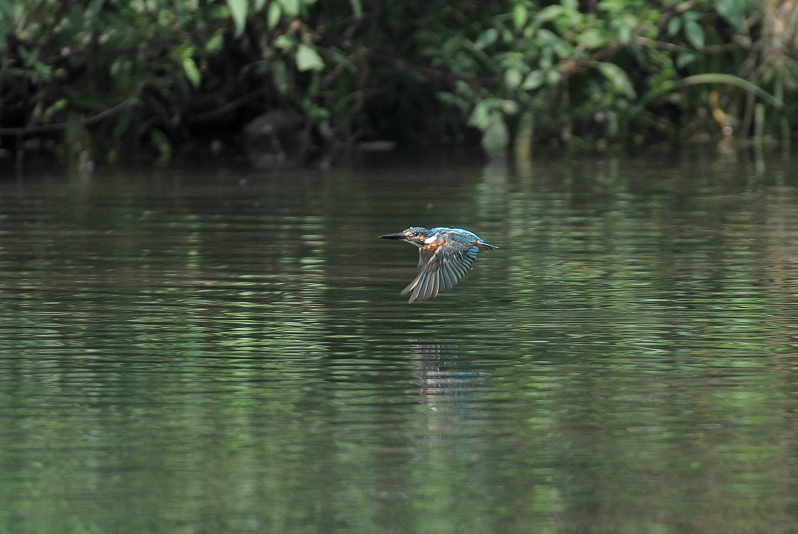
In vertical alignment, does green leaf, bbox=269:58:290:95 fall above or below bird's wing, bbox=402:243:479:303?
above

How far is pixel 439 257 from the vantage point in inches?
268

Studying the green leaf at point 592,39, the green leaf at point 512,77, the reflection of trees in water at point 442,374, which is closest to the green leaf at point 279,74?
the green leaf at point 512,77

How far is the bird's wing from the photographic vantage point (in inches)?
263

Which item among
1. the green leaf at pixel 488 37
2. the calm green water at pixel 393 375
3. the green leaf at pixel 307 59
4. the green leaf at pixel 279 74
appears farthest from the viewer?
the green leaf at pixel 279 74

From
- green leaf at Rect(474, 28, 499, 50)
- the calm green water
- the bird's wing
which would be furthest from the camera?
green leaf at Rect(474, 28, 499, 50)

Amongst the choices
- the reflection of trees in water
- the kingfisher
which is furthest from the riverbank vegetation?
the reflection of trees in water

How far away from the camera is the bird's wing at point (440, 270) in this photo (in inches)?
263

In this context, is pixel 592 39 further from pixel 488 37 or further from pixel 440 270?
pixel 440 270

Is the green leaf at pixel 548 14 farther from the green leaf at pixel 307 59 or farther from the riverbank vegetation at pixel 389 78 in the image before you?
the green leaf at pixel 307 59

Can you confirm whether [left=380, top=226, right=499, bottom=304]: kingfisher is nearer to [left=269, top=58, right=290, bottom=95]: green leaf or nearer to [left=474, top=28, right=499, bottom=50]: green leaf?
[left=474, top=28, right=499, bottom=50]: green leaf

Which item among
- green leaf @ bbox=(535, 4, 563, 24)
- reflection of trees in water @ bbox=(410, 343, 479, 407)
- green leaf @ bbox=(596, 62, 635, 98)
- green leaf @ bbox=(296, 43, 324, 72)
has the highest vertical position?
green leaf @ bbox=(535, 4, 563, 24)

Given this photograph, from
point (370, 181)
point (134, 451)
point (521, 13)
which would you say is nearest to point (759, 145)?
point (521, 13)

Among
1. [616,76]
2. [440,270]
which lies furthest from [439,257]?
[616,76]

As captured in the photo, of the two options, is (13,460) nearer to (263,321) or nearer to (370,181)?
(263,321)
